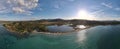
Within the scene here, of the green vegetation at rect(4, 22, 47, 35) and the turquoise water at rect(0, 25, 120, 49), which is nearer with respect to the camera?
the turquoise water at rect(0, 25, 120, 49)

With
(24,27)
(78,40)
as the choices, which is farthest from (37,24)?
(78,40)

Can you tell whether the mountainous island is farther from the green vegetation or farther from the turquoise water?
the turquoise water

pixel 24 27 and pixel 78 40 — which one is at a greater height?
pixel 24 27

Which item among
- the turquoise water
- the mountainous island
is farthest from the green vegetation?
the turquoise water

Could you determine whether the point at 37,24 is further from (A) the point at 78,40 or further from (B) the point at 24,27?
(A) the point at 78,40

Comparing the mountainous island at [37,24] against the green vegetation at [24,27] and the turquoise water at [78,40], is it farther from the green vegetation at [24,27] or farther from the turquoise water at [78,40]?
the turquoise water at [78,40]

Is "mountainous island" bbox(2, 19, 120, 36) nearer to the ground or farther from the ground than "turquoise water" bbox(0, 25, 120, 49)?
farther from the ground

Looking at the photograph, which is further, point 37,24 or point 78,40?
point 37,24

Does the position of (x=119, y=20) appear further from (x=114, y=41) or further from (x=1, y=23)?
(x=1, y=23)
